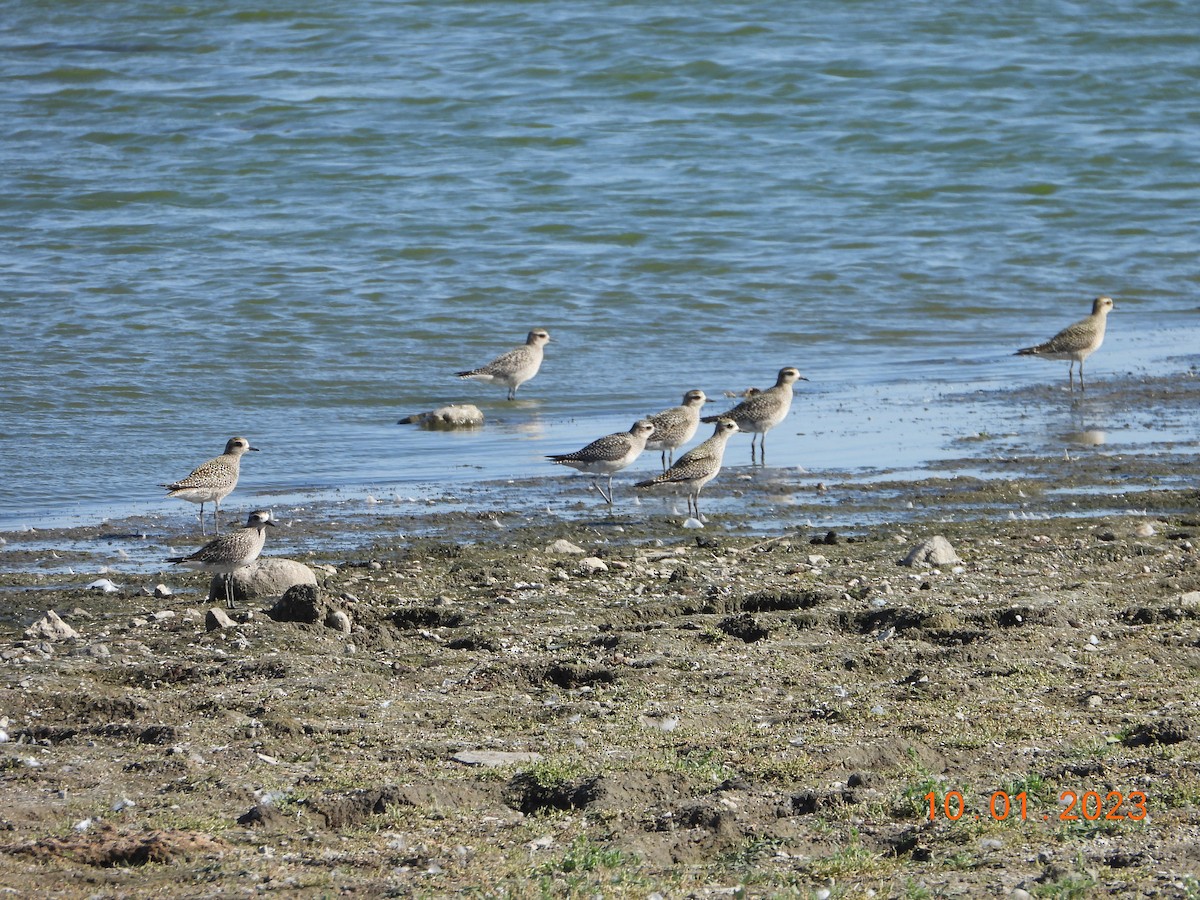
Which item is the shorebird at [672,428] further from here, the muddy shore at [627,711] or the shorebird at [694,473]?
the muddy shore at [627,711]

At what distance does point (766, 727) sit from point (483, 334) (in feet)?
41.9

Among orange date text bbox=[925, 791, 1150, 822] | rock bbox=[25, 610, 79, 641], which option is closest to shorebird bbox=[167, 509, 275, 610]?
rock bbox=[25, 610, 79, 641]

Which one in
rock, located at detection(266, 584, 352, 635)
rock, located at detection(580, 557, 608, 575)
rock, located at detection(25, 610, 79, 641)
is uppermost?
rock, located at detection(266, 584, 352, 635)

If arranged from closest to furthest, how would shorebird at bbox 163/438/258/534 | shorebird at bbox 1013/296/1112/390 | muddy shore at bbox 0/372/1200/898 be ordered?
1. muddy shore at bbox 0/372/1200/898
2. shorebird at bbox 163/438/258/534
3. shorebird at bbox 1013/296/1112/390

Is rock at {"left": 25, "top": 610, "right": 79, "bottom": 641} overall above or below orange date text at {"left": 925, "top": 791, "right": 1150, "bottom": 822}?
below

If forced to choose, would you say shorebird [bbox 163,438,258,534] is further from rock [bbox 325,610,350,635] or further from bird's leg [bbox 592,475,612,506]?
rock [bbox 325,610,350,635]

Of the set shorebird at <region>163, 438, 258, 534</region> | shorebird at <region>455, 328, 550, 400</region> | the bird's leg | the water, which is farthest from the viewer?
shorebird at <region>455, 328, 550, 400</region>

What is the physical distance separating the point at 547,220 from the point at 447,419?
964 centimetres

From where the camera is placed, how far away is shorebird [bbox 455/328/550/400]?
53.8ft

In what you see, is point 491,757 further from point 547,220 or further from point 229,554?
point 547,220

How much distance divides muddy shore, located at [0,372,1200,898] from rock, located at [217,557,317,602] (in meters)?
0.19

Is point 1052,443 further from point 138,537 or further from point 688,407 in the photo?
point 138,537

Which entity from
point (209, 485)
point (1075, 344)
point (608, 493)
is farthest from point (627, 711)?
point (1075, 344)

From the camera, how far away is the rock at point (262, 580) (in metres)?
9.13
